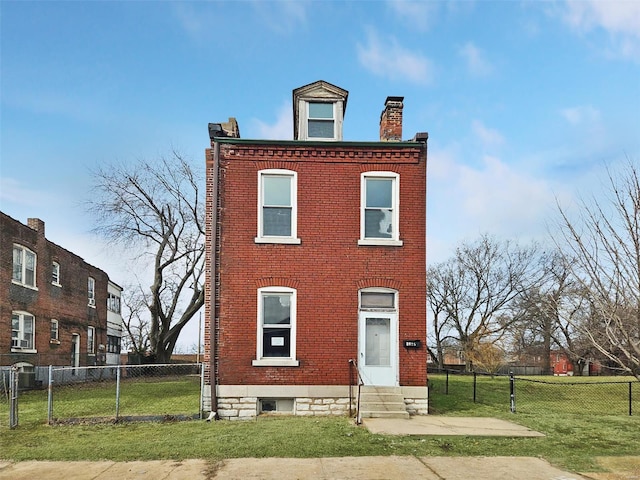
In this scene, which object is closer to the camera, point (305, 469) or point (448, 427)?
point (305, 469)

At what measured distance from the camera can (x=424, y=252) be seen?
46.4 feet

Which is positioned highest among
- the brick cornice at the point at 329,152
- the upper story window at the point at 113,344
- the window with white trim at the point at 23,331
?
the brick cornice at the point at 329,152

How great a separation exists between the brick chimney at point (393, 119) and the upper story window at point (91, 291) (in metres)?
24.0

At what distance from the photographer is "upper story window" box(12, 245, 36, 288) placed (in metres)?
23.0

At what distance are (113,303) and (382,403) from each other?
30951 millimetres

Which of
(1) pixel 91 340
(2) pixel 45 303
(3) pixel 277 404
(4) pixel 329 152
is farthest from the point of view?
(1) pixel 91 340

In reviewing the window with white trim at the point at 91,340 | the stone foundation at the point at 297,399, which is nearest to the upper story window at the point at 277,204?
the stone foundation at the point at 297,399

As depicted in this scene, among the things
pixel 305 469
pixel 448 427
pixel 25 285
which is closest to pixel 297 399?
pixel 448 427

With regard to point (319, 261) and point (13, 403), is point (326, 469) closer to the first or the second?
point (319, 261)

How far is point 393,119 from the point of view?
49.1ft

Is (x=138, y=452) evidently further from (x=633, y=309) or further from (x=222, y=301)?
(x=633, y=309)

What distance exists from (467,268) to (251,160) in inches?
1442

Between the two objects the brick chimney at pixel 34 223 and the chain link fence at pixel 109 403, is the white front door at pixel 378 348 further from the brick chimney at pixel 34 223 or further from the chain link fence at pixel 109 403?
the brick chimney at pixel 34 223

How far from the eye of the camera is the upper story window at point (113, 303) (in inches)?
→ 1496
